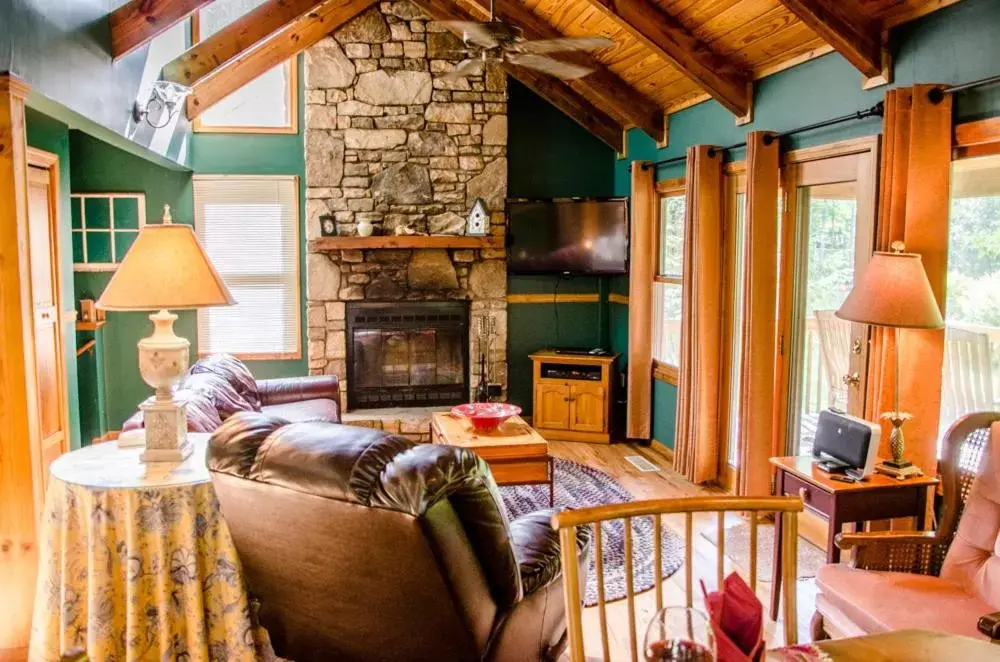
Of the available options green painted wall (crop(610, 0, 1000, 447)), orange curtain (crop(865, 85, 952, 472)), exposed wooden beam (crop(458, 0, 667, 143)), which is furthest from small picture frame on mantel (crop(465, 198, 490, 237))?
orange curtain (crop(865, 85, 952, 472))

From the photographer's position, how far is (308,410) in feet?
16.5

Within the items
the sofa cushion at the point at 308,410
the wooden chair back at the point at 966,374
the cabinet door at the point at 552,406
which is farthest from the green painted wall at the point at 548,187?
the wooden chair back at the point at 966,374

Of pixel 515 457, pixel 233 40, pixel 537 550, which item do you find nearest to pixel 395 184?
pixel 233 40

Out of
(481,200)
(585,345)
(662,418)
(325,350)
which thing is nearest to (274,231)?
(325,350)

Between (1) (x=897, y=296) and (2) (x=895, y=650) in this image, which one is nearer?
(2) (x=895, y=650)

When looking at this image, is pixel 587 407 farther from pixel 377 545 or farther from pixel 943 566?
pixel 377 545

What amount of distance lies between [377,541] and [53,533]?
Answer: 1.22 meters

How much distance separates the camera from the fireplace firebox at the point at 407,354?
6395 mm

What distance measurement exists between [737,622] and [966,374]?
292 cm

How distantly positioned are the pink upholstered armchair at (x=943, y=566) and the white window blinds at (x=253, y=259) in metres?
4.90

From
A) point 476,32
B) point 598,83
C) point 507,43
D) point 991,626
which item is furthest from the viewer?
point 598,83

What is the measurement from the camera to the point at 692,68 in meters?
4.55

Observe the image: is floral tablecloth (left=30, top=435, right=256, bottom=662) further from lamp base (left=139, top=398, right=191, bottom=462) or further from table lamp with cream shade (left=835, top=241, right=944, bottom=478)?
table lamp with cream shade (left=835, top=241, right=944, bottom=478)

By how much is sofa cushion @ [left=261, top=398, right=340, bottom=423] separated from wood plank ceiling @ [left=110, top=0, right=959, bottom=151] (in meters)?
2.23
